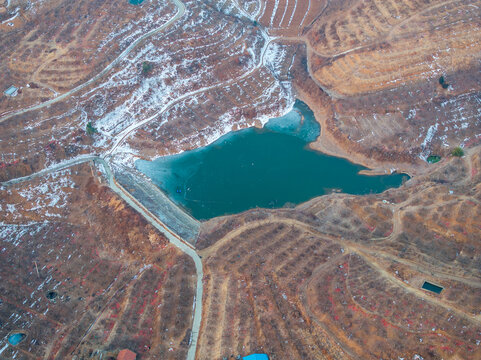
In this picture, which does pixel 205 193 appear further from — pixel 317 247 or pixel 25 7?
pixel 25 7

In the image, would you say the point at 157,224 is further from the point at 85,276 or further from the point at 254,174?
the point at 254,174

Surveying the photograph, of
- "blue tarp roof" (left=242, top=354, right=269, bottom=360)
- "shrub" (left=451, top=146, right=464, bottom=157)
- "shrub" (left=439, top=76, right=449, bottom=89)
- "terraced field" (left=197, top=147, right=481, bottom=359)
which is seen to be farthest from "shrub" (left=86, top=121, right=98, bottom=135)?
"shrub" (left=439, top=76, right=449, bottom=89)

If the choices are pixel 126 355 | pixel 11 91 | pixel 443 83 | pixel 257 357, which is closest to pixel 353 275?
pixel 257 357

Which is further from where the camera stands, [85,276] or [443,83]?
[443,83]

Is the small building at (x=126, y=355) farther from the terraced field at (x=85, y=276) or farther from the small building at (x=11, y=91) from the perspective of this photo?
the small building at (x=11, y=91)

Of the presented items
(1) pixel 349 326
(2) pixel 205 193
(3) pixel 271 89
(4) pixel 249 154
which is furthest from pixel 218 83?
(1) pixel 349 326

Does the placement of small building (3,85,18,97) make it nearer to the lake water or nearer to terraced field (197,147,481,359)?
the lake water

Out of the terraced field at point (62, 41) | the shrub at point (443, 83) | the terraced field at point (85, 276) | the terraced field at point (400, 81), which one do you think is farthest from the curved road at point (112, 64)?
the shrub at point (443, 83)
